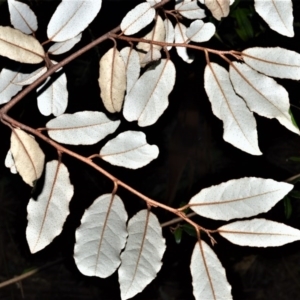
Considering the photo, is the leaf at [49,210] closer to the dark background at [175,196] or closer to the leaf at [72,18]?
the leaf at [72,18]

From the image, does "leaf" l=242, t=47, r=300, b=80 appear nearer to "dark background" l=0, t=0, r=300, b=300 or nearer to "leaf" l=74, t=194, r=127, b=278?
"leaf" l=74, t=194, r=127, b=278

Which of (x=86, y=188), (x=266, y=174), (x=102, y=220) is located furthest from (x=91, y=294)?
(x=102, y=220)

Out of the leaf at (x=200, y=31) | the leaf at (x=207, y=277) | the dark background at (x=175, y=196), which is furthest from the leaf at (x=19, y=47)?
the dark background at (x=175, y=196)

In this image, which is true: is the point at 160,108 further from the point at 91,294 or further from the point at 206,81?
the point at 91,294

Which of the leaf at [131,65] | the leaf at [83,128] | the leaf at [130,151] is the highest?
the leaf at [131,65]

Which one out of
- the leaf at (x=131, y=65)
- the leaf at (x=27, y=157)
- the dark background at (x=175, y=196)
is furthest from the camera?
the dark background at (x=175, y=196)

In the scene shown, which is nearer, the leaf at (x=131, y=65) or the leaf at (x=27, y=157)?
the leaf at (x=27, y=157)

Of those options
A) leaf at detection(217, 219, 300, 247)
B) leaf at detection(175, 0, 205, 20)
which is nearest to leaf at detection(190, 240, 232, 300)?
leaf at detection(217, 219, 300, 247)
